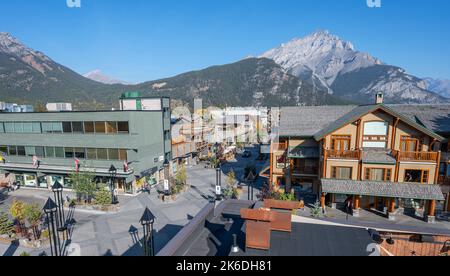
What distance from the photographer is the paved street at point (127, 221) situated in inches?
740

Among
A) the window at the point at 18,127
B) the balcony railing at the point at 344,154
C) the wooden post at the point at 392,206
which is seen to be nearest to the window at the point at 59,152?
the window at the point at 18,127

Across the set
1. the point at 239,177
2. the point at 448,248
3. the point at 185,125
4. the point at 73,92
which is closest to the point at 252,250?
the point at 448,248

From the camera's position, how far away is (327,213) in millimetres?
24484

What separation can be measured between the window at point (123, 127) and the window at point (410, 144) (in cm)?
3017

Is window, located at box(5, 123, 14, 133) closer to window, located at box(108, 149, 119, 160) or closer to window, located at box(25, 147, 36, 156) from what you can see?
window, located at box(25, 147, 36, 156)

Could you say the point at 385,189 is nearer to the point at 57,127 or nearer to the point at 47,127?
the point at 57,127

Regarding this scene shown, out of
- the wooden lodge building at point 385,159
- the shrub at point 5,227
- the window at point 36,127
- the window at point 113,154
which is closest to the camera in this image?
the shrub at point 5,227

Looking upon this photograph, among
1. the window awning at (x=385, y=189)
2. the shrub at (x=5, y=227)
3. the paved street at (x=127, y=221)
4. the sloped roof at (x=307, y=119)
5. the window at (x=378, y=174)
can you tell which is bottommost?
the paved street at (x=127, y=221)

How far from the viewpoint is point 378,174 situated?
2334 centimetres

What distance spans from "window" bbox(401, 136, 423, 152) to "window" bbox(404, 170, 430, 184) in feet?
7.14

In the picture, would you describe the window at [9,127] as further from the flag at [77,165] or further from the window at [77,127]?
the flag at [77,165]

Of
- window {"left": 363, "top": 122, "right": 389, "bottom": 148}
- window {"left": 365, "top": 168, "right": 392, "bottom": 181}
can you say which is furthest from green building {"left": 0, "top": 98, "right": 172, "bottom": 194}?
window {"left": 365, "top": 168, "right": 392, "bottom": 181}
